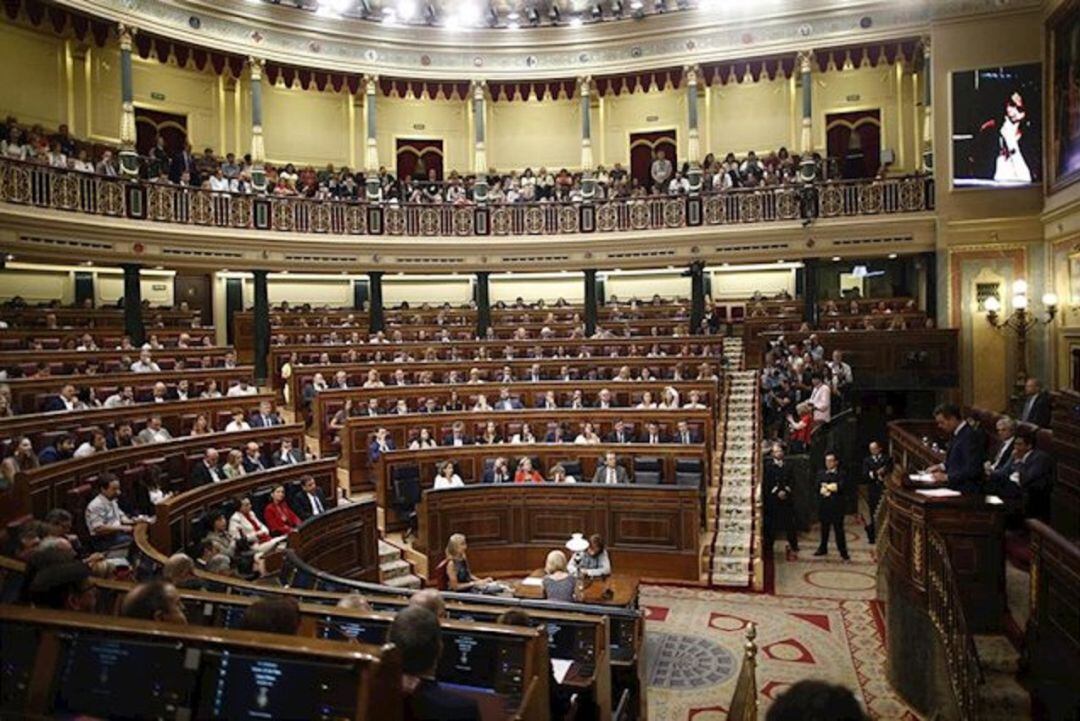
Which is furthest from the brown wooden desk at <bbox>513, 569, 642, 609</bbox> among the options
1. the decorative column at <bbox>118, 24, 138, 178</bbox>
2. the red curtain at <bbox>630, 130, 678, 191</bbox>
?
the red curtain at <bbox>630, 130, 678, 191</bbox>

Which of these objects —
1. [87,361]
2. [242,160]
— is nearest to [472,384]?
[87,361]

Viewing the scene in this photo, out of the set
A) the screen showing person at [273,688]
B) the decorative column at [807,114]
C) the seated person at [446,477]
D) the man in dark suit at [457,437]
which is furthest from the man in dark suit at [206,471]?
the decorative column at [807,114]

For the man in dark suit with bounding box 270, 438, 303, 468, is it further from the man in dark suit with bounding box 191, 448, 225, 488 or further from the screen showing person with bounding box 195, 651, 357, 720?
the screen showing person with bounding box 195, 651, 357, 720

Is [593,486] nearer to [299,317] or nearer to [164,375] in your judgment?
[164,375]

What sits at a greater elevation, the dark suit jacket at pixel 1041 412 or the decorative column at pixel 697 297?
the decorative column at pixel 697 297

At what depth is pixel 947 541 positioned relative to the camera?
5.77 meters

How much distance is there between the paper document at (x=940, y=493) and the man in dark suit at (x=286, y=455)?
690 centimetres

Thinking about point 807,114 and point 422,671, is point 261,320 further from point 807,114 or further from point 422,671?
point 422,671

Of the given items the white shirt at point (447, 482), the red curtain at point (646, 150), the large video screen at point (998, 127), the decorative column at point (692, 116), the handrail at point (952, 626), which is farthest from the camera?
the red curtain at point (646, 150)

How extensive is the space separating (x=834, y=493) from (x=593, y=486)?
9.57ft

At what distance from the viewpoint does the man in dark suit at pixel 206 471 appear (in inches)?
342

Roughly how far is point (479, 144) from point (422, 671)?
59.0 ft

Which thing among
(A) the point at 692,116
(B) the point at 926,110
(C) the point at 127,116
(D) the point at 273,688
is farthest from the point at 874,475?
(C) the point at 127,116

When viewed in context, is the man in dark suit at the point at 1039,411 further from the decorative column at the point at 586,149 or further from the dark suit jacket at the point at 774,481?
the decorative column at the point at 586,149
